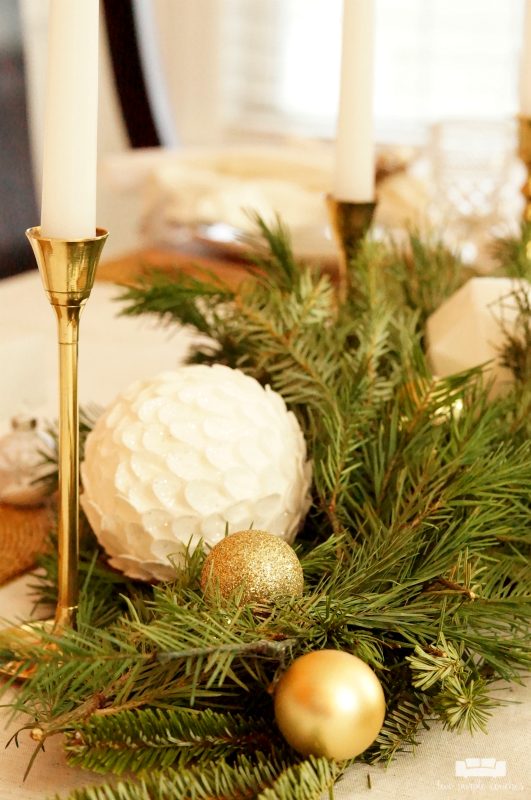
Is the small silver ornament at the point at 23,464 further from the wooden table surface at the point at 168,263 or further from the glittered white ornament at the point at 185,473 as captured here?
the wooden table surface at the point at 168,263

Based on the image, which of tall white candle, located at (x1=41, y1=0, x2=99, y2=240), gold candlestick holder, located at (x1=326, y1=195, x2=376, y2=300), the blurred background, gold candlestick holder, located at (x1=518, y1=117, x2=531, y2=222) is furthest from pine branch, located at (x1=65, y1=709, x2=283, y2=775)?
the blurred background

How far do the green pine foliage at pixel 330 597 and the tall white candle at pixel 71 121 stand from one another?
135mm

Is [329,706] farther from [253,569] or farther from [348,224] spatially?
[348,224]

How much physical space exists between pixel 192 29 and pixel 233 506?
2.60 meters

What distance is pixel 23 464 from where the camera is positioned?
493 millimetres

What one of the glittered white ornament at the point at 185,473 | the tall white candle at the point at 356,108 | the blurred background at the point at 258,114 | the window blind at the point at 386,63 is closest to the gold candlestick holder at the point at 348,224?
the tall white candle at the point at 356,108

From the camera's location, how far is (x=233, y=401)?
1.21ft

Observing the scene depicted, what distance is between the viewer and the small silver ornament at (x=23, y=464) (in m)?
0.49

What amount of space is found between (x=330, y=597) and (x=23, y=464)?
0.27 m

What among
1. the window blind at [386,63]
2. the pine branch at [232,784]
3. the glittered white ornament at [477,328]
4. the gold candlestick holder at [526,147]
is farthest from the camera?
the window blind at [386,63]

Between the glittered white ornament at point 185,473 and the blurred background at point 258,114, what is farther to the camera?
the blurred background at point 258,114

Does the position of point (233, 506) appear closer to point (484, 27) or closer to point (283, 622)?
point (283, 622)

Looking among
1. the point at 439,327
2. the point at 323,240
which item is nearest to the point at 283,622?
the point at 439,327

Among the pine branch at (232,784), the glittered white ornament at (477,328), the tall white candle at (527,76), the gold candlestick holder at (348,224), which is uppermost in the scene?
the tall white candle at (527,76)
